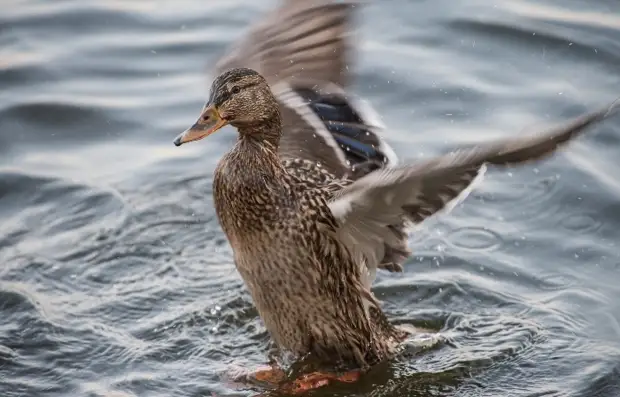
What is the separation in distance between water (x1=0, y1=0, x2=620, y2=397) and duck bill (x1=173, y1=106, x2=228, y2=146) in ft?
3.81

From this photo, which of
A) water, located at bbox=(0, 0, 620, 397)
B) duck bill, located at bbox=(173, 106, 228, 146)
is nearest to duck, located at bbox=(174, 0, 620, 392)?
duck bill, located at bbox=(173, 106, 228, 146)

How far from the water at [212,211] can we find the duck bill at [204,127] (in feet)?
3.81

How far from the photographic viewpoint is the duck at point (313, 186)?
565 centimetres

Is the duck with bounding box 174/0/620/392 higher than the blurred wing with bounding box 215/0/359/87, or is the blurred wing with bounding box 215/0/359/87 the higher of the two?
the blurred wing with bounding box 215/0/359/87

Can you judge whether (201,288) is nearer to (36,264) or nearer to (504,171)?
(36,264)

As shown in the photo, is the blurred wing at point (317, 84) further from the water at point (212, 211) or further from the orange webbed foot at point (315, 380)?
the orange webbed foot at point (315, 380)

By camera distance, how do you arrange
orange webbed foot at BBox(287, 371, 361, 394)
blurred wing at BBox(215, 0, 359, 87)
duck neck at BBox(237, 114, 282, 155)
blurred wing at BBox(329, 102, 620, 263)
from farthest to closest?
1. blurred wing at BBox(215, 0, 359, 87)
2. orange webbed foot at BBox(287, 371, 361, 394)
3. duck neck at BBox(237, 114, 282, 155)
4. blurred wing at BBox(329, 102, 620, 263)

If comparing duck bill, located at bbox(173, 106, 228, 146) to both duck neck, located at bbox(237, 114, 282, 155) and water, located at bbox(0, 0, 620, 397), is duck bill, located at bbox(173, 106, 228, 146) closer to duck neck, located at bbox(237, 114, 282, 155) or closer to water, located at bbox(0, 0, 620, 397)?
duck neck, located at bbox(237, 114, 282, 155)

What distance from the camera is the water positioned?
651 cm

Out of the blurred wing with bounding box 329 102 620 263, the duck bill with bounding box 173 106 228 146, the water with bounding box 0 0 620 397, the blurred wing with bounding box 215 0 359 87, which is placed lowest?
the water with bounding box 0 0 620 397

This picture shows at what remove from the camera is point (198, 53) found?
10141mm

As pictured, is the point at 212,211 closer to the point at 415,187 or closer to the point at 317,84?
the point at 317,84

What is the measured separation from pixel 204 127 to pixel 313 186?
26.0 inches

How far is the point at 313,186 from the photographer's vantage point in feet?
19.8
